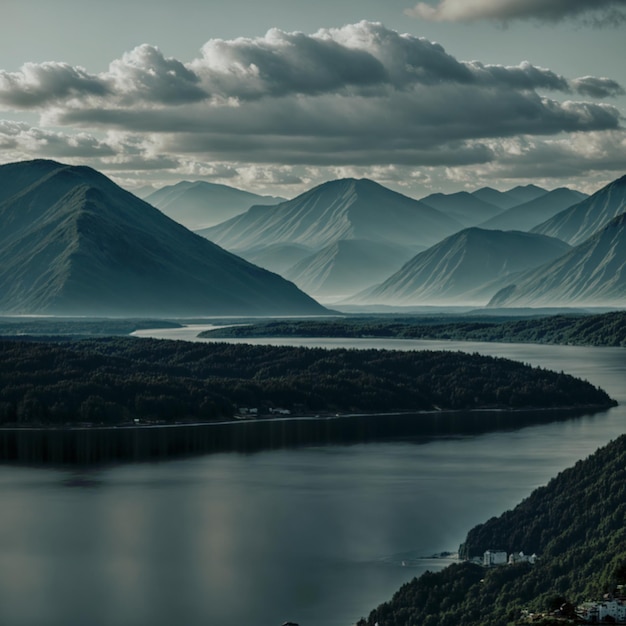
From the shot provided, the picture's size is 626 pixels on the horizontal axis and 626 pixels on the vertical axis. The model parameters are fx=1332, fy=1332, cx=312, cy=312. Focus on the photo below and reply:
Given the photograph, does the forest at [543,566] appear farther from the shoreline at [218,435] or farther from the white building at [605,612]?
the shoreline at [218,435]

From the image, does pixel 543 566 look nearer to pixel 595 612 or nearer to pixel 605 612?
pixel 595 612

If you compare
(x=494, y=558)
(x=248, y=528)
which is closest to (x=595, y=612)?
(x=494, y=558)

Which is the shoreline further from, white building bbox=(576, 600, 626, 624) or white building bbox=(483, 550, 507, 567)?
white building bbox=(576, 600, 626, 624)

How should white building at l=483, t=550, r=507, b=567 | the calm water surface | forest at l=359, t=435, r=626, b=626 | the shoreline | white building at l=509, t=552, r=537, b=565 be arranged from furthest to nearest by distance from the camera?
the shoreline
white building at l=483, t=550, r=507, b=567
white building at l=509, t=552, r=537, b=565
the calm water surface
forest at l=359, t=435, r=626, b=626

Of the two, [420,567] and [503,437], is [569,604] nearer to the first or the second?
[420,567]

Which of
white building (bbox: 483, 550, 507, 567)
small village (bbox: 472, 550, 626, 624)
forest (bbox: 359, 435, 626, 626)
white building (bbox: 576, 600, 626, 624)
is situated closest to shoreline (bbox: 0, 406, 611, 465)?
forest (bbox: 359, 435, 626, 626)

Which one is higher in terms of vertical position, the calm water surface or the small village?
the small village

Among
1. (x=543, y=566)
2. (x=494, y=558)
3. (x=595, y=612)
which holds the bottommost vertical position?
(x=494, y=558)
